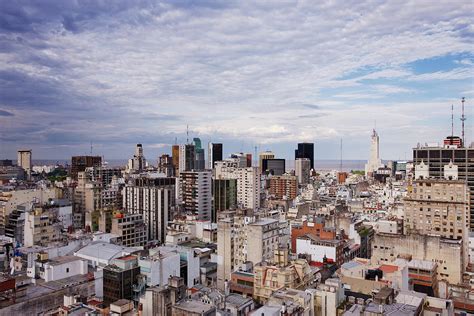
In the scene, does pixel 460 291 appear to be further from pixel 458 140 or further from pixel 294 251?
pixel 458 140

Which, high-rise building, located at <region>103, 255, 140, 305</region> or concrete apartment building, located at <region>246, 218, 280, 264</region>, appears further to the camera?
concrete apartment building, located at <region>246, 218, 280, 264</region>

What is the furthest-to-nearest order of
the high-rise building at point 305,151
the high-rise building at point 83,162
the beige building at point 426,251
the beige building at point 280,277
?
the high-rise building at point 305,151
the high-rise building at point 83,162
the beige building at point 426,251
the beige building at point 280,277

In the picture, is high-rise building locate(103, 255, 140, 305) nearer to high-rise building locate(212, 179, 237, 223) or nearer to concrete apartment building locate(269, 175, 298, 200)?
high-rise building locate(212, 179, 237, 223)

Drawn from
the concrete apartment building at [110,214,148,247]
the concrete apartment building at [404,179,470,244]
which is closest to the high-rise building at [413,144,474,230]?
the concrete apartment building at [404,179,470,244]

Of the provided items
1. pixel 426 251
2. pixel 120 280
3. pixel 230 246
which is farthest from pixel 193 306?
pixel 426 251

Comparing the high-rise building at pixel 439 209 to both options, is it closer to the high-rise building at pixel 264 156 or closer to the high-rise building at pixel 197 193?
the high-rise building at pixel 197 193

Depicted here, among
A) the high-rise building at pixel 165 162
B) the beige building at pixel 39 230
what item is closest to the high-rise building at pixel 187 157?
the high-rise building at pixel 165 162
